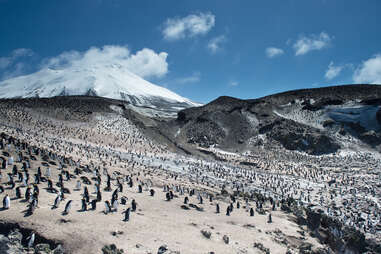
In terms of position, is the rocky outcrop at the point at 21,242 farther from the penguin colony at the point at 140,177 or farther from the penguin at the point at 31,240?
the penguin colony at the point at 140,177

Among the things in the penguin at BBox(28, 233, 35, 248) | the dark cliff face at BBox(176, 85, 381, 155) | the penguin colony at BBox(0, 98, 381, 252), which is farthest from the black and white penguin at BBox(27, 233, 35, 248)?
the dark cliff face at BBox(176, 85, 381, 155)

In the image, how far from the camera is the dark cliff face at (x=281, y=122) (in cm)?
7300

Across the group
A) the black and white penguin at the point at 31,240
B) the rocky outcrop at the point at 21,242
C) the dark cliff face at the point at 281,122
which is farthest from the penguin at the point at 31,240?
the dark cliff face at the point at 281,122

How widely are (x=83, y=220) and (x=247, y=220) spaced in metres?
12.8

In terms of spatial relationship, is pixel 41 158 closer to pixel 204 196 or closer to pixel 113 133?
pixel 204 196

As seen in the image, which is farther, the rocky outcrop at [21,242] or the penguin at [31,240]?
the penguin at [31,240]

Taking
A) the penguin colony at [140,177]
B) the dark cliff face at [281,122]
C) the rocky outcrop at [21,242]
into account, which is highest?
the dark cliff face at [281,122]

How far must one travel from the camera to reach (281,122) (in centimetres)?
8425

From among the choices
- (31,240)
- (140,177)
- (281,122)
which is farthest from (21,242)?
(281,122)

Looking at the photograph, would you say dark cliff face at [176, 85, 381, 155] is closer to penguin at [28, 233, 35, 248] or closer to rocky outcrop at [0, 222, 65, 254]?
→ rocky outcrop at [0, 222, 65, 254]

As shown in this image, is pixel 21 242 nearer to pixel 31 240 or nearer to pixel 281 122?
pixel 31 240

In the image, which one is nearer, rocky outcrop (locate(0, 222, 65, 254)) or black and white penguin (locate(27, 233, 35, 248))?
rocky outcrop (locate(0, 222, 65, 254))

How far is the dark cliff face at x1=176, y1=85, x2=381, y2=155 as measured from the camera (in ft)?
240

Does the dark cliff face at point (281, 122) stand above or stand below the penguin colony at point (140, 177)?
above
